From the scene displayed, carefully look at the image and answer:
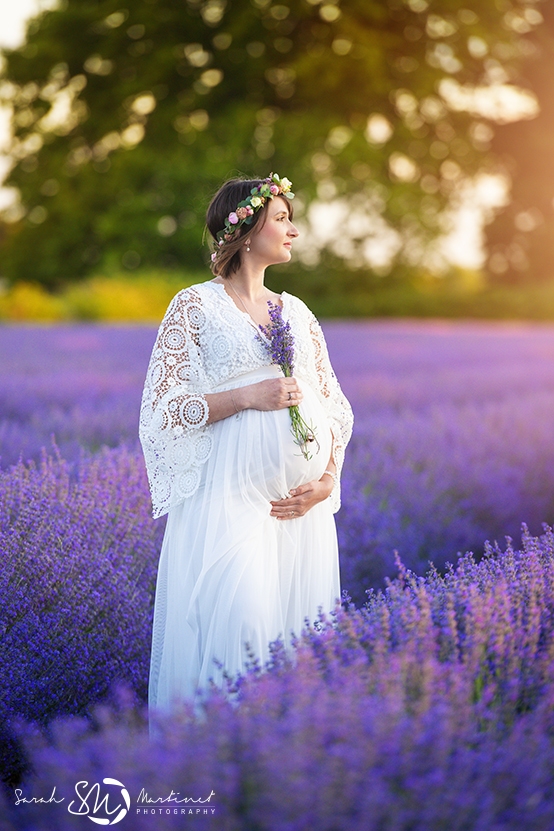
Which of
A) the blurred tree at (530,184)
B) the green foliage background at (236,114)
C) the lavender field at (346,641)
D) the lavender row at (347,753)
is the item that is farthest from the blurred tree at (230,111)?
the lavender row at (347,753)

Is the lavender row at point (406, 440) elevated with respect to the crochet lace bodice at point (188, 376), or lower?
lower

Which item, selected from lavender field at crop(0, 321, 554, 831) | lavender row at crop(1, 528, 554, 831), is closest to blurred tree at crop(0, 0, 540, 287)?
lavender field at crop(0, 321, 554, 831)

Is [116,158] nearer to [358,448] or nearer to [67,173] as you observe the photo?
[67,173]

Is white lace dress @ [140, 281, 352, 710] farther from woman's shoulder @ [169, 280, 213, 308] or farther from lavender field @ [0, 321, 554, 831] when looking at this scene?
lavender field @ [0, 321, 554, 831]

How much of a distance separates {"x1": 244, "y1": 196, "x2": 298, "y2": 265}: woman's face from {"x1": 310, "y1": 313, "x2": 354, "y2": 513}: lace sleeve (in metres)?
0.23

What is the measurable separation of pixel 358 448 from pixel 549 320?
19.0 m

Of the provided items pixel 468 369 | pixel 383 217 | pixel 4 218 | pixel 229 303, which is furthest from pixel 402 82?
pixel 229 303

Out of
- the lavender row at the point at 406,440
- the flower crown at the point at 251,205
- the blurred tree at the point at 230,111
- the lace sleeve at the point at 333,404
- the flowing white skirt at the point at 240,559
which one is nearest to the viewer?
the flowing white skirt at the point at 240,559

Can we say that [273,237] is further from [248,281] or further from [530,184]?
[530,184]

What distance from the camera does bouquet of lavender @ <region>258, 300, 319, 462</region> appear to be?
2.27 meters

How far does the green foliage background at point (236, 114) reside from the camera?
22.4 metres

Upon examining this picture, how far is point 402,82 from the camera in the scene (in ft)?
77.3

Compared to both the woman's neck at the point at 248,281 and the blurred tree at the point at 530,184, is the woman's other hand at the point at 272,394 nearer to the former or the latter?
the woman's neck at the point at 248,281

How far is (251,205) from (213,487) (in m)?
0.78
